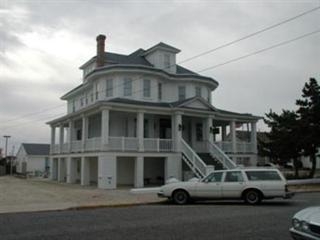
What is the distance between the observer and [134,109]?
1051 inches

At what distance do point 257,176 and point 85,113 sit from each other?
15594mm

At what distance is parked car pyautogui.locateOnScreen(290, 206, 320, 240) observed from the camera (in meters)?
6.39

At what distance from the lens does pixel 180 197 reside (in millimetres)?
17250

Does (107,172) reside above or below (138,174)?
above

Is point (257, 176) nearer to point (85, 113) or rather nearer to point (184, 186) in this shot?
point (184, 186)

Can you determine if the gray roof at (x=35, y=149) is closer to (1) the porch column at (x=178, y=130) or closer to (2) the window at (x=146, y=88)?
(2) the window at (x=146, y=88)

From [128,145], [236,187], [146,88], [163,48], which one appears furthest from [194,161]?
[163,48]

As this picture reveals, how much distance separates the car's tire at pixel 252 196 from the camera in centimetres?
1669

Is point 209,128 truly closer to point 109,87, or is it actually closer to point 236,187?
point 109,87

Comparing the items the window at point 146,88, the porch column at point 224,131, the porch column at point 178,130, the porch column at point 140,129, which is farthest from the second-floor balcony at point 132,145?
the window at point 146,88

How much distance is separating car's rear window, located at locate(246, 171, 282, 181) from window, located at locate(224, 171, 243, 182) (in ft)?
1.17

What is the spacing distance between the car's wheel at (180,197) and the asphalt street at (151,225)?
9.91 ft

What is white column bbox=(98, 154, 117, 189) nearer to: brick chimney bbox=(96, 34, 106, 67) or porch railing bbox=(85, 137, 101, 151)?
porch railing bbox=(85, 137, 101, 151)

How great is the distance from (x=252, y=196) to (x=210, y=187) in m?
1.82
